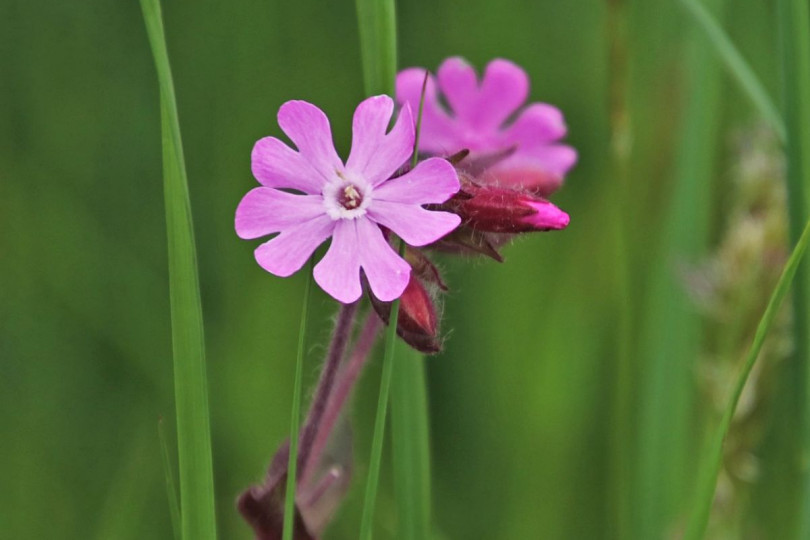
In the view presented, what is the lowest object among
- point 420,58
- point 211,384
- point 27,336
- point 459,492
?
point 459,492

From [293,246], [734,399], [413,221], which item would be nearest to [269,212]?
[293,246]

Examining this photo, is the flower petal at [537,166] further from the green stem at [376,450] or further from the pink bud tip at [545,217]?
the green stem at [376,450]

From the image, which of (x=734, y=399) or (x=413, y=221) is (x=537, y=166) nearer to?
(x=413, y=221)

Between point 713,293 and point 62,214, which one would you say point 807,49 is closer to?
point 713,293

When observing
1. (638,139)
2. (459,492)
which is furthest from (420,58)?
(459,492)

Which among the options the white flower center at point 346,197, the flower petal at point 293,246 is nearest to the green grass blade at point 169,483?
the flower petal at point 293,246
